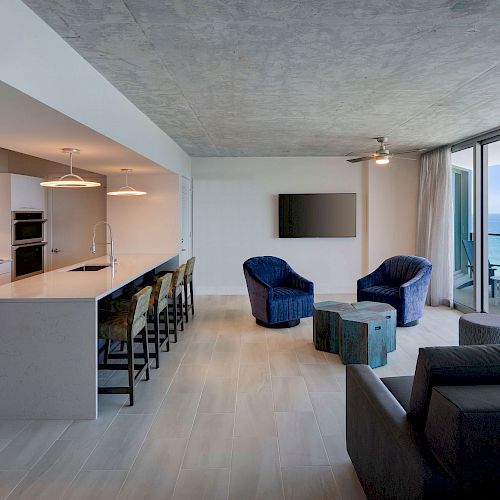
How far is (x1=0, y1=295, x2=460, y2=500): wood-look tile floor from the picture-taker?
2293mm

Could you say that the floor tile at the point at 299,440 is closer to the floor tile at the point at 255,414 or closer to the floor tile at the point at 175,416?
the floor tile at the point at 255,414

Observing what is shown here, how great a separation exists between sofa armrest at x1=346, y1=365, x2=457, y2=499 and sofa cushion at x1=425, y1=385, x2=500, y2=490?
6 cm

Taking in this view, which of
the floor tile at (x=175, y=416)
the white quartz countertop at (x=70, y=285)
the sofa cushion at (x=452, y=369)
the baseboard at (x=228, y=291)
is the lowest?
the floor tile at (x=175, y=416)

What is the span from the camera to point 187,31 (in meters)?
2.68

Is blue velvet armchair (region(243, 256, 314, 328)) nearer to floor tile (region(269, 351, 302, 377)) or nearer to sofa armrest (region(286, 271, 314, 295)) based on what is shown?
sofa armrest (region(286, 271, 314, 295))

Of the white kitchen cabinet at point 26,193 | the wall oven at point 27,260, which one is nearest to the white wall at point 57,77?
the white kitchen cabinet at point 26,193

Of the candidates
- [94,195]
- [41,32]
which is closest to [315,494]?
[41,32]

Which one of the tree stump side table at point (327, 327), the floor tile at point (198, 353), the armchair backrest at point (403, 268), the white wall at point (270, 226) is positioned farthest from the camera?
the white wall at point (270, 226)

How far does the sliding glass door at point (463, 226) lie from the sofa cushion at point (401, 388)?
453 cm

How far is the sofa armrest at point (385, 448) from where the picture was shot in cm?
152

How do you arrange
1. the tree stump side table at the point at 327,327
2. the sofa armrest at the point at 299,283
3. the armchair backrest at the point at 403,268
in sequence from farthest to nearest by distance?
the armchair backrest at the point at 403,268, the sofa armrest at the point at 299,283, the tree stump side table at the point at 327,327

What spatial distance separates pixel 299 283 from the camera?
603cm

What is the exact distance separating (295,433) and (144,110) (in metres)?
3.46

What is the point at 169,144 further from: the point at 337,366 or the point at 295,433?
the point at 295,433
